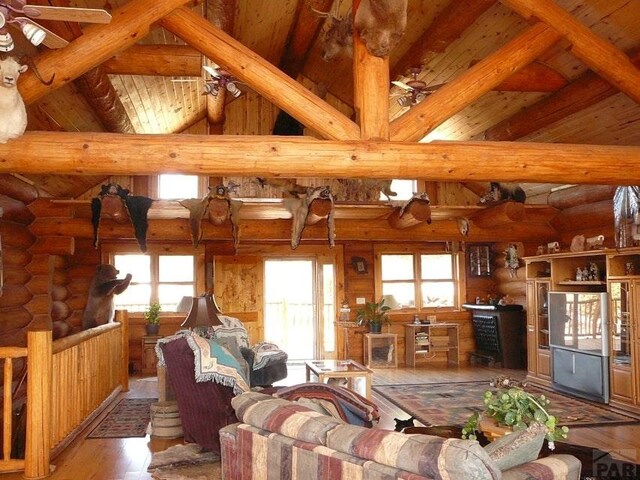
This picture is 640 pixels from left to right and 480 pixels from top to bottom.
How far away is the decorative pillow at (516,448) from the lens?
2340 millimetres

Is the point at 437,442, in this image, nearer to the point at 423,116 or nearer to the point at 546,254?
the point at 423,116

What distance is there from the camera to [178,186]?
10.2 meters

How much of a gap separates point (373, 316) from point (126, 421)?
5.07 m

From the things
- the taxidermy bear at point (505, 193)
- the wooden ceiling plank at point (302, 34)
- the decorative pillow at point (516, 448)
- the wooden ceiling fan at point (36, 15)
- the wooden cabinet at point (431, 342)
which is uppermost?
the wooden ceiling plank at point (302, 34)

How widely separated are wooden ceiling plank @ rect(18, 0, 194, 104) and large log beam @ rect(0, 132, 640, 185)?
1.24ft

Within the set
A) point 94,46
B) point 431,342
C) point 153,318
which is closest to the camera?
point 94,46

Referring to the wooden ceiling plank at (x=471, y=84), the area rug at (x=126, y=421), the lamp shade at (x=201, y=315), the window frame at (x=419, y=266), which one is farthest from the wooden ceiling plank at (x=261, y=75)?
the window frame at (x=419, y=266)

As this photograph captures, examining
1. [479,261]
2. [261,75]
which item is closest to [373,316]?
[479,261]

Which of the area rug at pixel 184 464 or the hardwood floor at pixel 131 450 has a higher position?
the area rug at pixel 184 464

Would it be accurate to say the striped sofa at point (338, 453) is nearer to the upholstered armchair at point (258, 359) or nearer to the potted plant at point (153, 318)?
the upholstered armchair at point (258, 359)

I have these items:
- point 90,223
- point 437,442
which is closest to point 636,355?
point 437,442

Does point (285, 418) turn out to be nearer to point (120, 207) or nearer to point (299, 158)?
point (299, 158)

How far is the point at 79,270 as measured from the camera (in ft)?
32.2

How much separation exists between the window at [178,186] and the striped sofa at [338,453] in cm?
732
